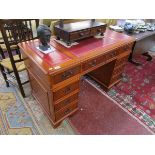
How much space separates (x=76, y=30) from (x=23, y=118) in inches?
49.6

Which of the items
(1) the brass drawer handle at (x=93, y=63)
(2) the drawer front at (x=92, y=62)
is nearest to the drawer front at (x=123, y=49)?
(2) the drawer front at (x=92, y=62)

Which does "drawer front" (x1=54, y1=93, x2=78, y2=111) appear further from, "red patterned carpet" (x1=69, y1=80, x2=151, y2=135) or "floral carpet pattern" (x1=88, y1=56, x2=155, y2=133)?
"floral carpet pattern" (x1=88, y1=56, x2=155, y2=133)

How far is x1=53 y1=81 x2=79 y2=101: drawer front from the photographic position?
134 cm

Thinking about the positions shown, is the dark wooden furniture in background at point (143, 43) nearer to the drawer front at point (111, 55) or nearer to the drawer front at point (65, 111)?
the drawer front at point (111, 55)

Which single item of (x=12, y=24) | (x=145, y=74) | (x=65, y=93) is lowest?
(x=145, y=74)

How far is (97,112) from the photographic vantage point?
6.34 ft

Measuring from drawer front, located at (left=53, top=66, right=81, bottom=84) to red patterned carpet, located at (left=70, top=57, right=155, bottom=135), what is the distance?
750mm

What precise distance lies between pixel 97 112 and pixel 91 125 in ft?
0.75

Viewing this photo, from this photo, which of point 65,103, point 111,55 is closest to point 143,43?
point 111,55

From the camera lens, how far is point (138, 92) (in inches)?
90.2

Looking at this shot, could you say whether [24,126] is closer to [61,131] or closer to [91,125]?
[61,131]

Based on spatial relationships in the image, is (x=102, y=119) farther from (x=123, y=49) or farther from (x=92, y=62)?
(x=123, y=49)

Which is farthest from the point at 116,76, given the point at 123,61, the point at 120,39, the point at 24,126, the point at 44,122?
the point at 24,126

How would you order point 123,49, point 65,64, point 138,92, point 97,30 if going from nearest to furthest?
point 65,64 < point 97,30 < point 123,49 < point 138,92
